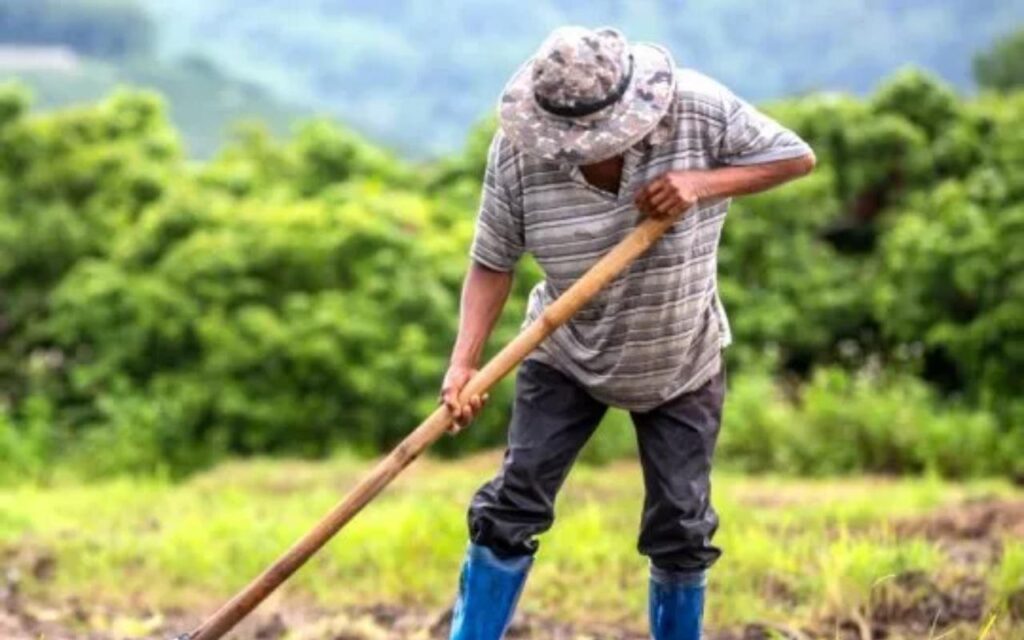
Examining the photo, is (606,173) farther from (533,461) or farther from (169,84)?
(169,84)

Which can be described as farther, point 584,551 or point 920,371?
point 920,371

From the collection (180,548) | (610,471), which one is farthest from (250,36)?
(180,548)

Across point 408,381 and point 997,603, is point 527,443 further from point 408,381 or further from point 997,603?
point 408,381

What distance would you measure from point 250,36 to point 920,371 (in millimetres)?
80078

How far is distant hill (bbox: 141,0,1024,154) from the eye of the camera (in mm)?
79000

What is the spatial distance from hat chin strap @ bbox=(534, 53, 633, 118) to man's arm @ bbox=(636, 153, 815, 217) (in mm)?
222

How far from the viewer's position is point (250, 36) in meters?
94.2

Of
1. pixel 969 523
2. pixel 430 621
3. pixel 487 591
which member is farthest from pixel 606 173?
pixel 969 523

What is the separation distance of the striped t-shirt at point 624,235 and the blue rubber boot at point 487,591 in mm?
448

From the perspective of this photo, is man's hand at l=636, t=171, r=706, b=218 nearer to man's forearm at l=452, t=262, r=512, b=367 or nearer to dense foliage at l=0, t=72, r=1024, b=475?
man's forearm at l=452, t=262, r=512, b=367

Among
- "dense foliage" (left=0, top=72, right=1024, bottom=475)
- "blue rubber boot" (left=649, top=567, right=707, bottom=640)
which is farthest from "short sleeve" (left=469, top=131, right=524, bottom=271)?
"dense foliage" (left=0, top=72, right=1024, bottom=475)

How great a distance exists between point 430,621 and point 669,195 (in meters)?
2.49

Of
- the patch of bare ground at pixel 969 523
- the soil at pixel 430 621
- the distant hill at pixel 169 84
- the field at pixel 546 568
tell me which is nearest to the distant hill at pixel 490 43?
the distant hill at pixel 169 84

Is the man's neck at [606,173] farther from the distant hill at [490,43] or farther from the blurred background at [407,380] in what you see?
the distant hill at [490,43]
